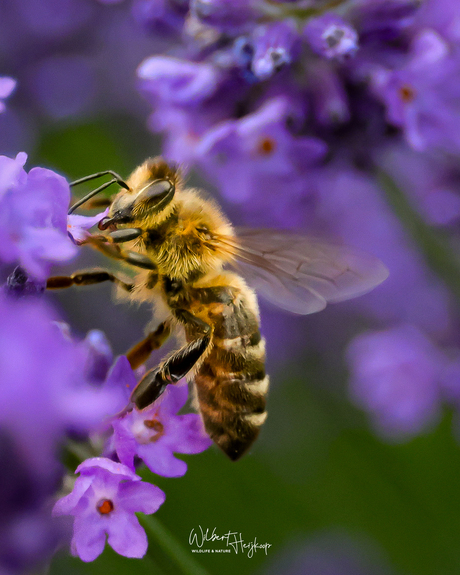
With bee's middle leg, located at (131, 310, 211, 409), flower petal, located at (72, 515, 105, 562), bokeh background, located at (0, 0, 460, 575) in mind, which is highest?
bee's middle leg, located at (131, 310, 211, 409)

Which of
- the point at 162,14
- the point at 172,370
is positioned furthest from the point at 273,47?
the point at 172,370

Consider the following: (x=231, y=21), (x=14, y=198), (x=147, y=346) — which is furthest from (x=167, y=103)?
(x=14, y=198)

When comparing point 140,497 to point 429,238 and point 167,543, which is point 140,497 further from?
point 429,238

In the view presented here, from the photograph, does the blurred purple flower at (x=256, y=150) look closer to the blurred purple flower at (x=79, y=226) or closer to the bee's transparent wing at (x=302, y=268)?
the bee's transparent wing at (x=302, y=268)

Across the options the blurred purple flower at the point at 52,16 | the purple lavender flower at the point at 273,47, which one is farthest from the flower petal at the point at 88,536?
the blurred purple flower at the point at 52,16

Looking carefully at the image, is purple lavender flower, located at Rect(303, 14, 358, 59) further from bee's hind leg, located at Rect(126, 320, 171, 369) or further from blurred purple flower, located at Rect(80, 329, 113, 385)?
blurred purple flower, located at Rect(80, 329, 113, 385)

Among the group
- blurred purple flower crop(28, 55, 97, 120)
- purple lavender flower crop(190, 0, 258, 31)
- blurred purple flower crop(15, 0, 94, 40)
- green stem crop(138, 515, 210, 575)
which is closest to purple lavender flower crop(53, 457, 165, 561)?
green stem crop(138, 515, 210, 575)
